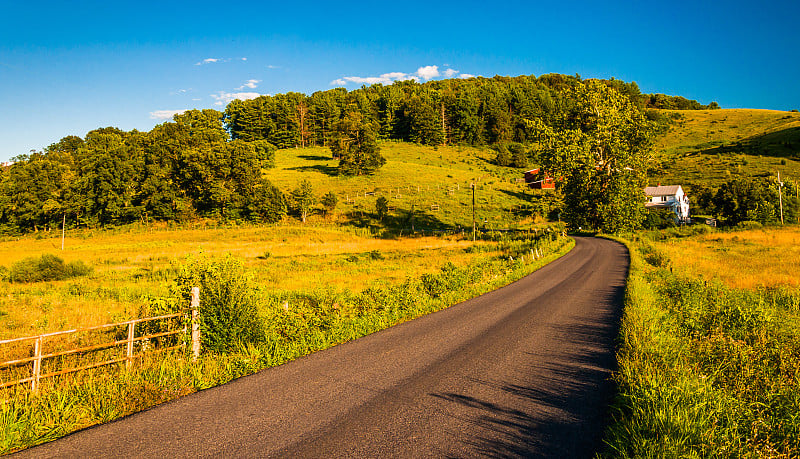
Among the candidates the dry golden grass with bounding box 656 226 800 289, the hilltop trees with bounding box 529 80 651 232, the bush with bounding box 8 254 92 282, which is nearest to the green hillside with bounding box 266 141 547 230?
the hilltop trees with bounding box 529 80 651 232

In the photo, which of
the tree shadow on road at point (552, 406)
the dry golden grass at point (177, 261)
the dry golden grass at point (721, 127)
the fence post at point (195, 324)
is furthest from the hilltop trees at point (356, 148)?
the tree shadow on road at point (552, 406)

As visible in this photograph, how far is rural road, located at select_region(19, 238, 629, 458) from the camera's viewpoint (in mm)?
4990

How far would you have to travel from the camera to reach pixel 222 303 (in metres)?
9.35

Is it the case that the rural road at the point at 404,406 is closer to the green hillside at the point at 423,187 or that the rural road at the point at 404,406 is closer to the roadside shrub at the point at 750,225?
the green hillside at the point at 423,187

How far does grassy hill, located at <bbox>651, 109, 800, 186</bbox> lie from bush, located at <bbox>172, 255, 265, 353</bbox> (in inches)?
3080

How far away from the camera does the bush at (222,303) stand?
29.7 feet

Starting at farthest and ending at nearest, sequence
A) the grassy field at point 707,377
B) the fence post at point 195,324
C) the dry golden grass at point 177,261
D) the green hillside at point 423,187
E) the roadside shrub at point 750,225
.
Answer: the green hillside at point 423,187 < the roadside shrub at point 750,225 < the dry golden grass at point 177,261 < the fence post at point 195,324 < the grassy field at point 707,377

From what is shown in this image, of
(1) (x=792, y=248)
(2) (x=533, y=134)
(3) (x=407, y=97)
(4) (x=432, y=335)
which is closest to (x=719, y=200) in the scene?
(1) (x=792, y=248)

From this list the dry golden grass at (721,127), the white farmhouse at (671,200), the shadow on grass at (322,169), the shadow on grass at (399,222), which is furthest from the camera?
the dry golden grass at (721,127)

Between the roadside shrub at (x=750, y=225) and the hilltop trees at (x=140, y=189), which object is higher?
the hilltop trees at (x=140, y=189)

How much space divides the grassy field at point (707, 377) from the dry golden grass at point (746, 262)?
4240 mm

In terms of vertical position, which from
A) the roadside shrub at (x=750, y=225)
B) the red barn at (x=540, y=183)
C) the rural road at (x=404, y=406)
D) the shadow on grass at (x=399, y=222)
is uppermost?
the red barn at (x=540, y=183)

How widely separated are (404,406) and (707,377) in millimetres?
4282

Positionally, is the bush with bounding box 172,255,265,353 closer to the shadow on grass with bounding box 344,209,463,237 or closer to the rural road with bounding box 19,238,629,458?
the rural road with bounding box 19,238,629,458
